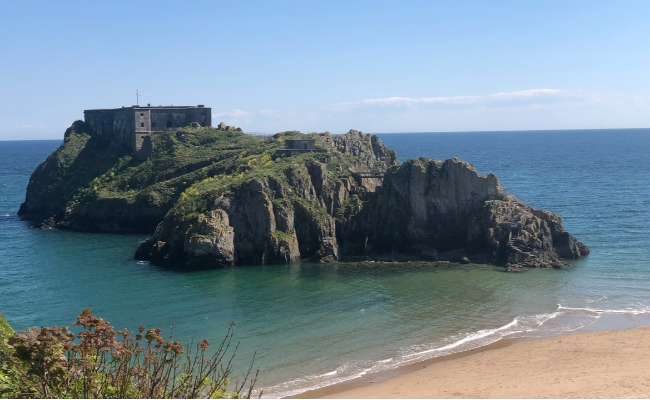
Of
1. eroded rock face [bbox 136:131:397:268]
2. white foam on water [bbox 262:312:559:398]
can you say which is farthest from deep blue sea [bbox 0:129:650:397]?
eroded rock face [bbox 136:131:397:268]

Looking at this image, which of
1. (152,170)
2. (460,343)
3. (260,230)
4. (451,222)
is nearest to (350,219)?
(260,230)

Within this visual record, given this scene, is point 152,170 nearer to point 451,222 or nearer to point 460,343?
point 451,222

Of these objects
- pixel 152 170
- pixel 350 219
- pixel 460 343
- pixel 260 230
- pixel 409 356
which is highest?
pixel 152 170

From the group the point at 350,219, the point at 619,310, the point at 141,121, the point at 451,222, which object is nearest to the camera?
Answer: the point at 619,310

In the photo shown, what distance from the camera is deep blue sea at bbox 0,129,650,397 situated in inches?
1499

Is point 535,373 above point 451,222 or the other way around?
the other way around

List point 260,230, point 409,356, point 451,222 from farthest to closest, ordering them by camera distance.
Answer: point 451,222, point 260,230, point 409,356

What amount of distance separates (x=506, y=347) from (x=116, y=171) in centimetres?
6995

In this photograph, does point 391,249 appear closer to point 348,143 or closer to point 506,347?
point 506,347

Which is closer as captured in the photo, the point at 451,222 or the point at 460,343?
the point at 460,343

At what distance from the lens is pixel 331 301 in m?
47.7

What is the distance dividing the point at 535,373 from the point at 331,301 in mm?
17509

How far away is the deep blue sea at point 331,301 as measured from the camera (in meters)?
38.1

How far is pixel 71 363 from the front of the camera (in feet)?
72.3
